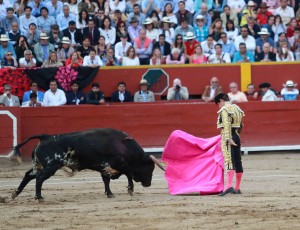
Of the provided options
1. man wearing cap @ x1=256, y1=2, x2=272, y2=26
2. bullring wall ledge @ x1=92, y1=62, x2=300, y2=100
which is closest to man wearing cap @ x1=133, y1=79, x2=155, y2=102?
bullring wall ledge @ x1=92, y1=62, x2=300, y2=100

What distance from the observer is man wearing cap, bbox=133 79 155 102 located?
1691cm

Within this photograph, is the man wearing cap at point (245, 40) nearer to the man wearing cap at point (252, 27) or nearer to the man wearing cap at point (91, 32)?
the man wearing cap at point (252, 27)

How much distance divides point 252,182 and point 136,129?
4.20 meters

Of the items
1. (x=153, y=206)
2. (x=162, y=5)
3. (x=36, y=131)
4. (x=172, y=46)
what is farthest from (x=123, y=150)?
(x=162, y=5)

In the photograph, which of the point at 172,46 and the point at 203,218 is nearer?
the point at 203,218

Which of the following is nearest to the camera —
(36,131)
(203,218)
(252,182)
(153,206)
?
(203,218)

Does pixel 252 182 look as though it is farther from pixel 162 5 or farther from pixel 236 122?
pixel 162 5

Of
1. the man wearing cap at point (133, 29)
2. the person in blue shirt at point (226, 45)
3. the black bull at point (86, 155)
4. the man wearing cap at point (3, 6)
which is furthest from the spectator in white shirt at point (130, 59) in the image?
the black bull at point (86, 155)

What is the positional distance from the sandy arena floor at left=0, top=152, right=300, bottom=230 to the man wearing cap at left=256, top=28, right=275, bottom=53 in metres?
4.76

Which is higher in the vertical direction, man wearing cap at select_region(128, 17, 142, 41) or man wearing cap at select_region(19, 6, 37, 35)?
man wearing cap at select_region(19, 6, 37, 35)

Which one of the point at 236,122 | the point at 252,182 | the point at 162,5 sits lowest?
the point at 252,182

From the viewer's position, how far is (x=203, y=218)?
350 inches

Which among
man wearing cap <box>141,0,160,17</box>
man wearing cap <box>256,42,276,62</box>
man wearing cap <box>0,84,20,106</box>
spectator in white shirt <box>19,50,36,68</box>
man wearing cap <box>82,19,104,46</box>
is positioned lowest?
man wearing cap <box>0,84,20,106</box>

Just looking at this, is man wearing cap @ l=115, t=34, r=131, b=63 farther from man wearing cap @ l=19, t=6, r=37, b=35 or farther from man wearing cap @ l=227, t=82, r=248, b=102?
man wearing cap @ l=227, t=82, r=248, b=102
